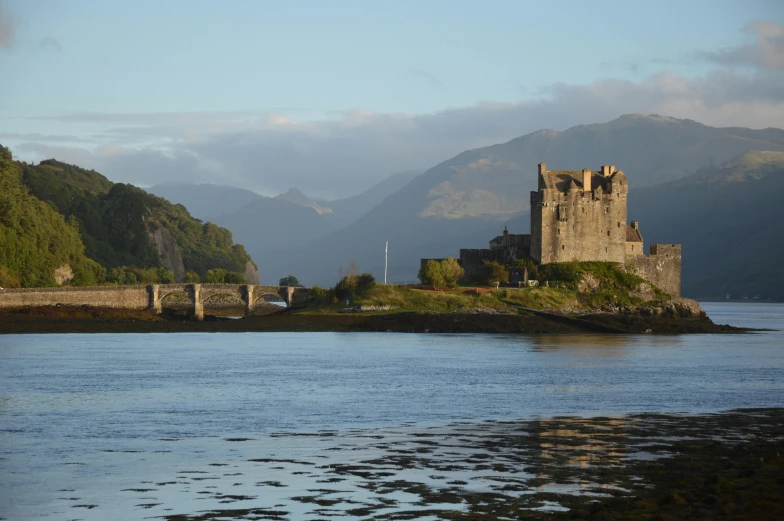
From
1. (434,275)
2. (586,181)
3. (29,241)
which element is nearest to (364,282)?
(434,275)

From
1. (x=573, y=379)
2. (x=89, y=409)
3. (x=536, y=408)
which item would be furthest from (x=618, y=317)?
(x=89, y=409)

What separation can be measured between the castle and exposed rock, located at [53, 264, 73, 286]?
2071 inches

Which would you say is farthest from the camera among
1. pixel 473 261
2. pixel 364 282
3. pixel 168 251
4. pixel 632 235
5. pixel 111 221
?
pixel 168 251

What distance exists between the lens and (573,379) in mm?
51188

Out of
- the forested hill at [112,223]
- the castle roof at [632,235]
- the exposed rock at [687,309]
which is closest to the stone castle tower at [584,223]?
the castle roof at [632,235]

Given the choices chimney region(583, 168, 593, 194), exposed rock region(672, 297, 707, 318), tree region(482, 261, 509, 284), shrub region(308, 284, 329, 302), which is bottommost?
exposed rock region(672, 297, 707, 318)

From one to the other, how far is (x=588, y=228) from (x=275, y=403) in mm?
76701

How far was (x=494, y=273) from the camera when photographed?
4338 inches

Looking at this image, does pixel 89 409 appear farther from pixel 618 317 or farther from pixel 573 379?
pixel 618 317

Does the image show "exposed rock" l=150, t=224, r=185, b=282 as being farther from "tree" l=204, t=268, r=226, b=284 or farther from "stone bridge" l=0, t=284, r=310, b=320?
"stone bridge" l=0, t=284, r=310, b=320

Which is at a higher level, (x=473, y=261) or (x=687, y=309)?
(x=473, y=261)

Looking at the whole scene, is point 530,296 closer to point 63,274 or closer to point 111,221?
point 63,274

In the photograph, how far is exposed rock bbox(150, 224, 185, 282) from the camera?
620ft

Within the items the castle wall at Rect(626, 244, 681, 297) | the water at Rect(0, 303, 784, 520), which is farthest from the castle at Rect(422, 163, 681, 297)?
the water at Rect(0, 303, 784, 520)
